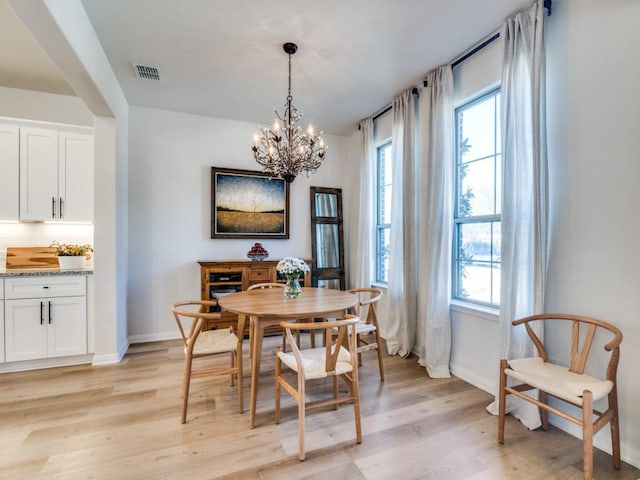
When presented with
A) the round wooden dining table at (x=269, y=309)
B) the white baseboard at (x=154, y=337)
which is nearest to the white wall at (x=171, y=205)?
the white baseboard at (x=154, y=337)

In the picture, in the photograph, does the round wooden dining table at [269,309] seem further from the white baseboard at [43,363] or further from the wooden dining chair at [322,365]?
the white baseboard at [43,363]

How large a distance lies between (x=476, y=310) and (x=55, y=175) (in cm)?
453

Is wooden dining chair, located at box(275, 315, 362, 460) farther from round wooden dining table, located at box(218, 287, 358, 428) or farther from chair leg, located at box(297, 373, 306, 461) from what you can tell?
round wooden dining table, located at box(218, 287, 358, 428)

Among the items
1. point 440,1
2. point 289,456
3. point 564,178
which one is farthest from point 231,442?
point 440,1

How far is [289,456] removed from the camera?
187 cm

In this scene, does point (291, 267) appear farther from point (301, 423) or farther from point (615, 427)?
point (615, 427)

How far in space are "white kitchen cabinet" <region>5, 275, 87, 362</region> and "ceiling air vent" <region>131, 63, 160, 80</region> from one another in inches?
85.2

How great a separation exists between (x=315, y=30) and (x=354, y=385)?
8.80ft

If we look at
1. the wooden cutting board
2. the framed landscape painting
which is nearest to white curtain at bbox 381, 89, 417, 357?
the framed landscape painting

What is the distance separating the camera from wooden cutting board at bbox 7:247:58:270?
11.1ft

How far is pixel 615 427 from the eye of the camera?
1.77 metres

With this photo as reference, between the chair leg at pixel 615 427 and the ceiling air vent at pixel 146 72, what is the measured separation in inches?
171

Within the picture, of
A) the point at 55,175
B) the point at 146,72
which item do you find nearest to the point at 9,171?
the point at 55,175

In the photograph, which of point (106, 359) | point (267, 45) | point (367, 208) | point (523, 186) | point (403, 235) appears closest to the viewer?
point (523, 186)
